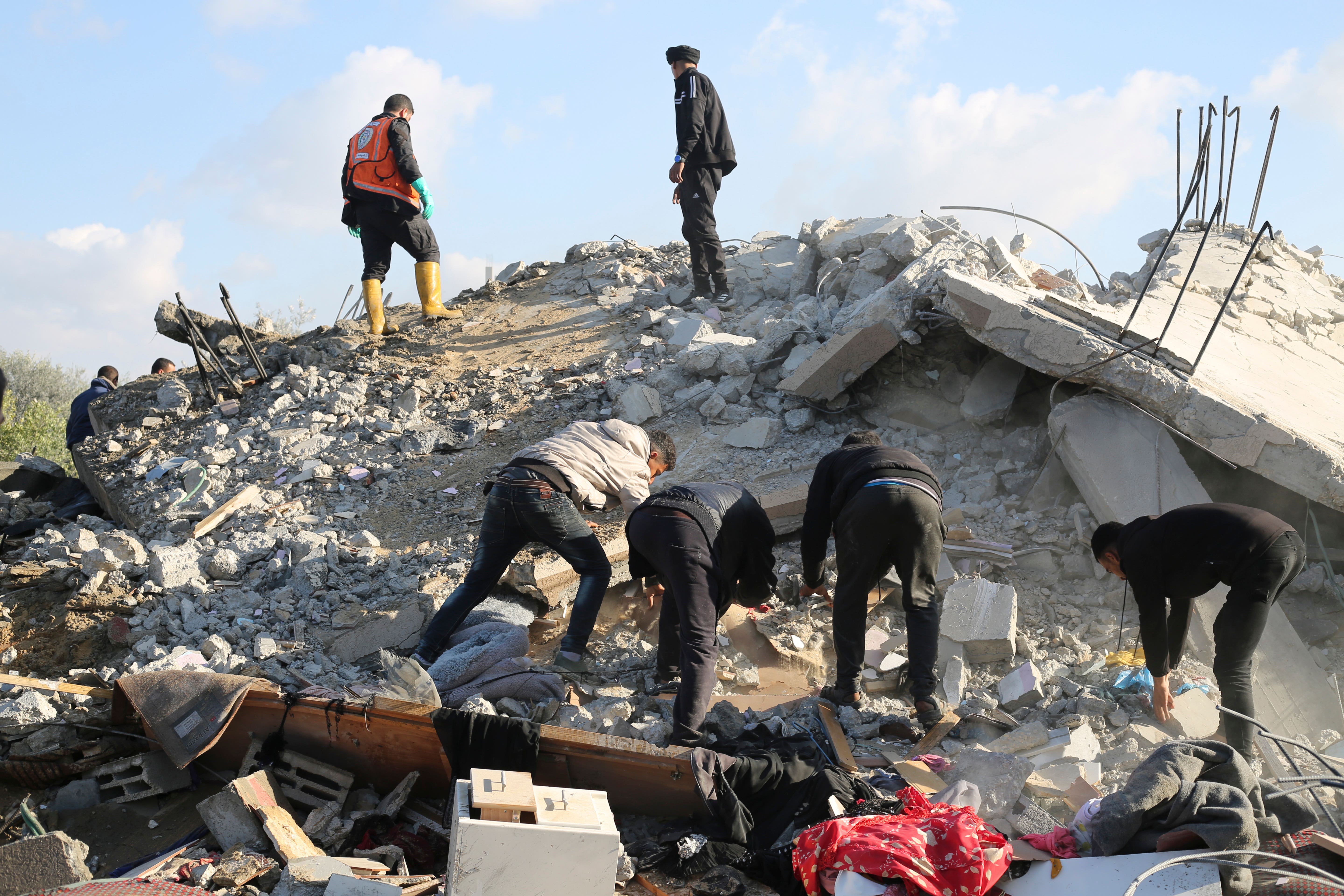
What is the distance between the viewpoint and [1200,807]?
8.76 feet

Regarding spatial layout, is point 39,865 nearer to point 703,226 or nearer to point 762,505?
point 762,505

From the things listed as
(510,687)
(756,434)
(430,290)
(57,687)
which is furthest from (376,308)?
(510,687)

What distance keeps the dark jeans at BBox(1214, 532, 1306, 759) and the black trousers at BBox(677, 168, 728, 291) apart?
5.62 meters

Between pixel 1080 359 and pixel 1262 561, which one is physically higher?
pixel 1080 359

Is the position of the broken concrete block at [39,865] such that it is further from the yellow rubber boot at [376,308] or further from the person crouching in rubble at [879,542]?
the yellow rubber boot at [376,308]

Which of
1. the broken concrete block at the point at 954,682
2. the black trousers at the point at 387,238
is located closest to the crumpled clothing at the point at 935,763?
the broken concrete block at the point at 954,682

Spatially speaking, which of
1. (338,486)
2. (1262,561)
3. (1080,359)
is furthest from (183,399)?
(1262,561)

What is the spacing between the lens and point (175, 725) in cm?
358

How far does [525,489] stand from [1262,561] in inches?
129

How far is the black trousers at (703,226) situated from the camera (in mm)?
7828

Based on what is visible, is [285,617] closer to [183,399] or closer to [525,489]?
[525,489]

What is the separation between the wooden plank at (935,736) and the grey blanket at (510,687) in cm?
169

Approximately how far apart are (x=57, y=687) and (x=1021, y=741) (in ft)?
14.4

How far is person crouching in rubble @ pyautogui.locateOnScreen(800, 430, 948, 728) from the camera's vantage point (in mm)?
3703
